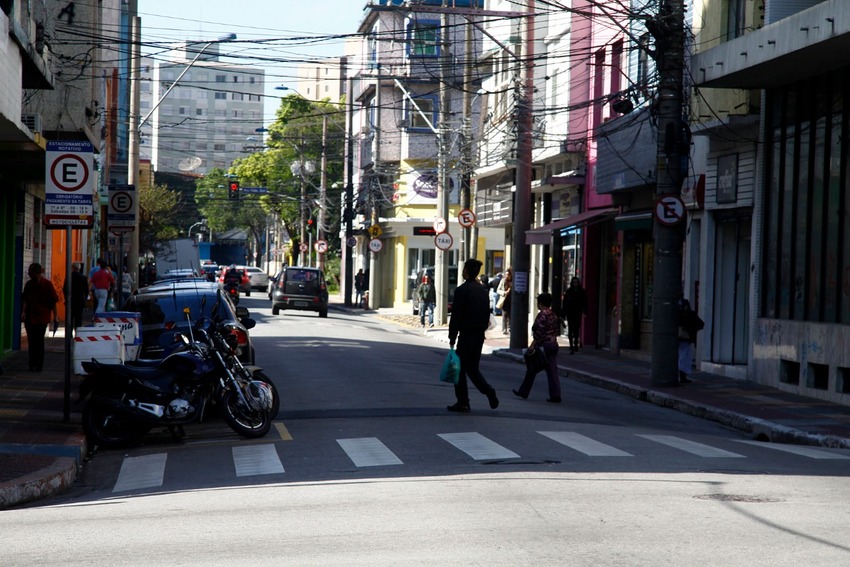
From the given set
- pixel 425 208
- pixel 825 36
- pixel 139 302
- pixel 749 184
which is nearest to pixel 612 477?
pixel 139 302

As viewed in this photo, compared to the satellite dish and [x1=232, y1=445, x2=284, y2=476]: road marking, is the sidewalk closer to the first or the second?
[x1=232, y1=445, x2=284, y2=476]: road marking

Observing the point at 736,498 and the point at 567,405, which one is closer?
the point at 736,498

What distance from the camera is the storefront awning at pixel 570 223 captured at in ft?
106

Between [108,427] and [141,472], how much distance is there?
1.91m

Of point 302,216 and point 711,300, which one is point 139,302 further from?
point 302,216

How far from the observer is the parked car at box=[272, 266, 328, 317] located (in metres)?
47.2

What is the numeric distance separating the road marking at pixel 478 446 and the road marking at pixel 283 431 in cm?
170

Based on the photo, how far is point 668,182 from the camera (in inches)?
863

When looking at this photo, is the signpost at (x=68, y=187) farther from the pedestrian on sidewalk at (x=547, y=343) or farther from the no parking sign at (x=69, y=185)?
the pedestrian on sidewalk at (x=547, y=343)

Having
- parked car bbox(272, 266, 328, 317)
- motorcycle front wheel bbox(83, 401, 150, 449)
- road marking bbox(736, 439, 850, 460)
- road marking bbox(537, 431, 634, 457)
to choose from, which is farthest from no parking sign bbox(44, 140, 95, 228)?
parked car bbox(272, 266, 328, 317)

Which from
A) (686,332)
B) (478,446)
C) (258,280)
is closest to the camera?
(478,446)

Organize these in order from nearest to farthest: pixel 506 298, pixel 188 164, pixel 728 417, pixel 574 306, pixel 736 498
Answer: pixel 736 498 → pixel 728 417 → pixel 574 306 → pixel 506 298 → pixel 188 164

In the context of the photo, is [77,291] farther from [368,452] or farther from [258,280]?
[258,280]

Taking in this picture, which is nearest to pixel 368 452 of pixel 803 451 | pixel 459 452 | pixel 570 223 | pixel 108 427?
pixel 459 452
